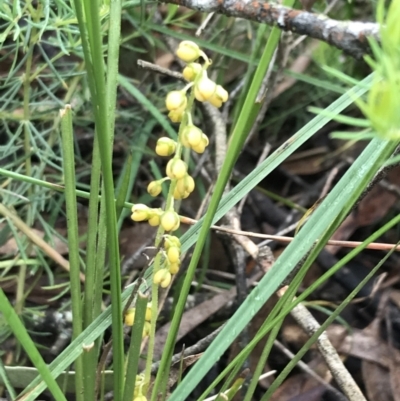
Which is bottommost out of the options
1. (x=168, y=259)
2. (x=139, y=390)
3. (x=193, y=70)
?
(x=139, y=390)

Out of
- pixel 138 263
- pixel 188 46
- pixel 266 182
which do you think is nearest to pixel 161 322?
pixel 138 263

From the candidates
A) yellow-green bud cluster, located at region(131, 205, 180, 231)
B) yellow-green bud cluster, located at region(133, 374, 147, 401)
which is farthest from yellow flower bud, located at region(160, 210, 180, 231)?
yellow-green bud cluster, located at region(133, 374, 147, 401)

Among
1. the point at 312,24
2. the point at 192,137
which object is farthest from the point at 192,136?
→ the point at 312,24

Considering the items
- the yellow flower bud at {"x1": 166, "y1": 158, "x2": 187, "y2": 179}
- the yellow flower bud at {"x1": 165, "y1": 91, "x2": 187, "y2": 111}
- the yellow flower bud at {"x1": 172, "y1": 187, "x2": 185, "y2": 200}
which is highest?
the yellow flower bud at {"x1": 165, "y1": 91, "x2": 187, "y2": 111}

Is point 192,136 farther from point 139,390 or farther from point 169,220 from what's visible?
point 139,390

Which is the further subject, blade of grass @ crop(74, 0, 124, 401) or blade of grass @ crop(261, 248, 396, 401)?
blade of grass @ crop(261, 248, 396, 401)

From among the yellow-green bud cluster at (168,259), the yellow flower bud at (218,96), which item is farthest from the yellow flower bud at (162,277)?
the yellow flower bud at (218,96)

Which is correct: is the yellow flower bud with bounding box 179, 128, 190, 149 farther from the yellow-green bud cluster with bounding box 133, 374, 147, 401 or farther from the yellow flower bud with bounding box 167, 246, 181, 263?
the yellow-green bud cluster with bounding box 133, 374, 147, 401

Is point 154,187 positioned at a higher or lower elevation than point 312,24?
lower

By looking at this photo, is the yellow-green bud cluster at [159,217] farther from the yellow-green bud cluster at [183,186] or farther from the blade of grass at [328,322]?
the blade of grass at [328,322]

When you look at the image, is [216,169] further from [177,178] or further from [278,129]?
[177,178]

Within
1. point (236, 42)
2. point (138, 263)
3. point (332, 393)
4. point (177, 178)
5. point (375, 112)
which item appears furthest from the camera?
point (236, 42)
